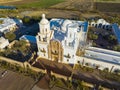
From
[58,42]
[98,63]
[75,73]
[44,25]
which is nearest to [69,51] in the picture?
[58,42]

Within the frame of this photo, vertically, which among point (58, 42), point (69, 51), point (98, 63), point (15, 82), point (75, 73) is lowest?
point (15, 82)

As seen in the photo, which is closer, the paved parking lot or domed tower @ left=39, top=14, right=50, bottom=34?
the paved parking lot

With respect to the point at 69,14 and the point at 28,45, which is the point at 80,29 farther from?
the point at 69,14

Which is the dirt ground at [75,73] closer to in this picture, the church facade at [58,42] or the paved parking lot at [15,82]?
the church facade at [58,42]

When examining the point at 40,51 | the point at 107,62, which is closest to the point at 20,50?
the point at 40,51

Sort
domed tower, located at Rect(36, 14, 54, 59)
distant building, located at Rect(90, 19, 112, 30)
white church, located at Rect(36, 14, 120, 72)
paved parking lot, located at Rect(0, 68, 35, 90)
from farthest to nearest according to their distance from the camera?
distant building, located at Rect(90, 19, 112, 30)
domed tower, located at Rect(36, 14, 54, 59)
white church, located at Rect(36, 14, 120, 72)
paved parking lot, located at Rect(0, 68, 35, 90)

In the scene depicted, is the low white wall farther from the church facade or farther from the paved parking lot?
the paved parking lot

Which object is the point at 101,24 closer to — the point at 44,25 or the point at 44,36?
the point at 44,36

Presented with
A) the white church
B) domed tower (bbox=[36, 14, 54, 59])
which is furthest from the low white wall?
domed tower (bbox=[36, 14, 54, 59])

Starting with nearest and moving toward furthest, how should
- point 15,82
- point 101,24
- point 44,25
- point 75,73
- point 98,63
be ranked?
point 15,82
point 75,73
point 98,63
point 44,25
point 101,24

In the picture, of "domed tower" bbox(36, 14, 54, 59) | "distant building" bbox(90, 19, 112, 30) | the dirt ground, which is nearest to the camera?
the dirt ground
